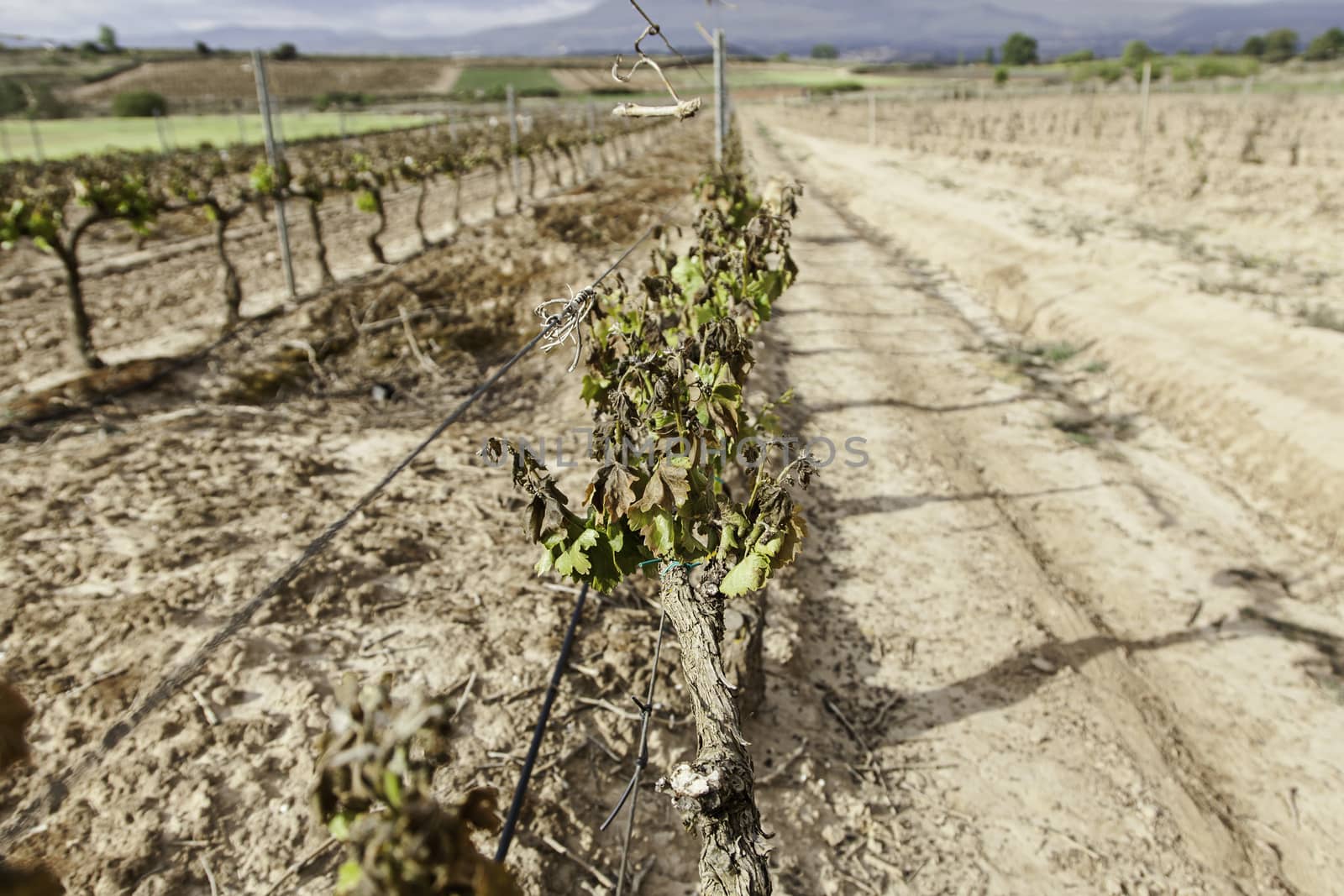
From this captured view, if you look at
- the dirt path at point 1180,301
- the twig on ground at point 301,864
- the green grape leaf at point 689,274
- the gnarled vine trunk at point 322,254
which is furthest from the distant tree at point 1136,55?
the twig on ground at point 301,864

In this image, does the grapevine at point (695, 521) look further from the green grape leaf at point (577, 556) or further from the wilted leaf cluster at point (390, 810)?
the wilted leaf cluster at point (390, 810)

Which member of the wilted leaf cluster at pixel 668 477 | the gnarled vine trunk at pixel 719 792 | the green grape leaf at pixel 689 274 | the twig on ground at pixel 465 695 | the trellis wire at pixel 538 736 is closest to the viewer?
the gnarled vine trunk at pixel 719 792

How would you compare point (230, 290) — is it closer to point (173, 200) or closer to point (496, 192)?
point (496, 192)

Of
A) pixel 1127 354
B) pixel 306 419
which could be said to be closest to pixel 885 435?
pixel 1127 354

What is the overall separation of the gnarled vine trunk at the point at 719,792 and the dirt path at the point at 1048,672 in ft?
4.22

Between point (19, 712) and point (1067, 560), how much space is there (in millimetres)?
6593

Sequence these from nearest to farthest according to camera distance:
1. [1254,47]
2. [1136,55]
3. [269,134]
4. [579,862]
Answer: [579,862] → [269,134] → [1136,55] → [1254,47]

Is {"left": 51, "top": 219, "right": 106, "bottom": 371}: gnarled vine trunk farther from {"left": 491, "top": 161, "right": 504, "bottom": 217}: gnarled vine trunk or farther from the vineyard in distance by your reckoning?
{"left": 491, "top": 161, "right": 504, "bottom": 217}: gnarled vine trunk

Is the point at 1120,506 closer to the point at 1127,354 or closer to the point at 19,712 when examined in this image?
the point at 1127,354

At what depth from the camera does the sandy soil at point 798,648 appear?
3.80 metres

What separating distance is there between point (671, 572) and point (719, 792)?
1065mm

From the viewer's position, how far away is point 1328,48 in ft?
210

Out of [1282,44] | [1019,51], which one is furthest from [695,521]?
[1019,51]

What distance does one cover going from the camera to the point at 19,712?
4.25ft
